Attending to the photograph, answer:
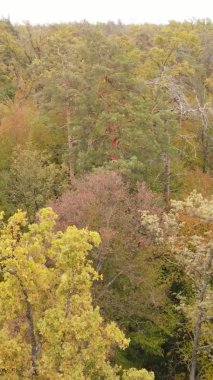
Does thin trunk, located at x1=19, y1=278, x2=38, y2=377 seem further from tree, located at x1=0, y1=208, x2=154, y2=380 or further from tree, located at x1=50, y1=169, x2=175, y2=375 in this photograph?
tree, located at x1=50, y1=169, x2=175, y2=375

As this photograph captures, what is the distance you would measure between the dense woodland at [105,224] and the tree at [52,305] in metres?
0.04

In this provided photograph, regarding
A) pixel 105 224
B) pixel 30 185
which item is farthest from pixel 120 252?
pixel 30 185

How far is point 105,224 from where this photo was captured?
Answer: 63.9 ft

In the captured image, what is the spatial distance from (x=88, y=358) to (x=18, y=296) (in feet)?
7.44

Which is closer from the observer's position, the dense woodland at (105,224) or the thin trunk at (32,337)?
the dense woodland at (105,224)

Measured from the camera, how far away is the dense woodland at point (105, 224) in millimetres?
11477

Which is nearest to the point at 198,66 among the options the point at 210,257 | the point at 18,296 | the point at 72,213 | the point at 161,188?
→ the point at 161,188

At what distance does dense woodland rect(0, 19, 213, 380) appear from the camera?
11.5m

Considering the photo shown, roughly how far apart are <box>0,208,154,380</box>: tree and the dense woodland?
0.04 metres

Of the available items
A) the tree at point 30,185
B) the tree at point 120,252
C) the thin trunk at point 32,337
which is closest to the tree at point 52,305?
Answer: the thin trunk at point 32,337

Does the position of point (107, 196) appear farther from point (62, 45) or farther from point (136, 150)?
point (62, 45)

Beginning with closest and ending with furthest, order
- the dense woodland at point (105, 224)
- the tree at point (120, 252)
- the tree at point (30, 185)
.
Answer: the dense woodland at point (105, 224), the tree at point (120, 252), the tree at point (30, 185)

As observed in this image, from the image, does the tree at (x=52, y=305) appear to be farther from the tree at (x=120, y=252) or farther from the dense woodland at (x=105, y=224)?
the tree at (x=120, y=252)

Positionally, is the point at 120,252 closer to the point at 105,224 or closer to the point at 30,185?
the point at 105,224
